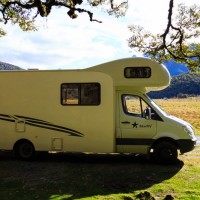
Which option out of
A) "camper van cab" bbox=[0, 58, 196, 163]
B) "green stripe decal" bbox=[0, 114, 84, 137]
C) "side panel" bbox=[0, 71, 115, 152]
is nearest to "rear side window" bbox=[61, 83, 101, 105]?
"camper van cab" bbox=[0, 58, 196, 163]

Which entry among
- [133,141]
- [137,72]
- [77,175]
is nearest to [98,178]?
[77,175]

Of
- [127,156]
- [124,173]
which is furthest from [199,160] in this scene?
[124,173]

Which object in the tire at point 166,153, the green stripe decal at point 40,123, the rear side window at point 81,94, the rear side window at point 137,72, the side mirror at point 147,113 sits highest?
the rear side window at point 137,72

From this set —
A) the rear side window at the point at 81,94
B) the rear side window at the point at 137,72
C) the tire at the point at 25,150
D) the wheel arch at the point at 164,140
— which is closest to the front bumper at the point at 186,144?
the wheel arch at the point at 164,140

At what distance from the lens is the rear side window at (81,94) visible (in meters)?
12.1

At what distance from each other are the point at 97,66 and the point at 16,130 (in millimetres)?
3440

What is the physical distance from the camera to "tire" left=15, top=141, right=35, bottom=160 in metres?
12.5

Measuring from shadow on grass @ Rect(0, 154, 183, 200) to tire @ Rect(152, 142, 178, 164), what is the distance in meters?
0.28

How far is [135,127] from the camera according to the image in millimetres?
11945

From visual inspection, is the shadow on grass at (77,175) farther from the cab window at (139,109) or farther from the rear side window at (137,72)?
the rear side window at (137,72)

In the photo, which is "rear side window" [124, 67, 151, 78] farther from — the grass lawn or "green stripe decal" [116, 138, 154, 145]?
the grass lawn

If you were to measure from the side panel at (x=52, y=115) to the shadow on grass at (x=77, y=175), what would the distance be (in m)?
0.66

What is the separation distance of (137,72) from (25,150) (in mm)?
4537

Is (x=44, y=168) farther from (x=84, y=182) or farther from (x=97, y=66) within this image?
(x=97, y=66)
